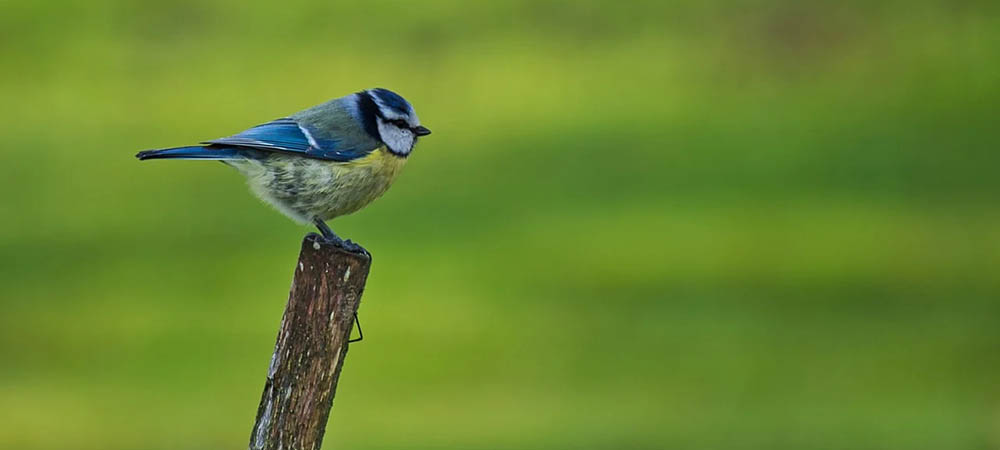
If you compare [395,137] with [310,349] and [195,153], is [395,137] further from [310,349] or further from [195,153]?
[310,349]

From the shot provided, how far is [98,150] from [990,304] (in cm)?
888

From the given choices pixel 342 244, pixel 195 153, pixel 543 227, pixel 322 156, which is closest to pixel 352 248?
pixel 342 244

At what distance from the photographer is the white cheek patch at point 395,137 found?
432 centimetres

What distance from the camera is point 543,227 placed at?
12438 mm

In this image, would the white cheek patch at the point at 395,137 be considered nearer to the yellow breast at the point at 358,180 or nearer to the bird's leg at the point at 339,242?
the yellow breast at the point at 358,180

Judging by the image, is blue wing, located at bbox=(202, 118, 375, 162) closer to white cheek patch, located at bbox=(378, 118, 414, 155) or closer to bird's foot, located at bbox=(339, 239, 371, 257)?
white cheek patch, located at bbox=(378, 118, 414, 155)

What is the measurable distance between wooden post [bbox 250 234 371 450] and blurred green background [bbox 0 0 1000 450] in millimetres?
5096

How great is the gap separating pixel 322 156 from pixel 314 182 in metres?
0.09

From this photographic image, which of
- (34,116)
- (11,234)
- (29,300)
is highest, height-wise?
(34,116)

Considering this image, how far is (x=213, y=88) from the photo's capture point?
47.1ft

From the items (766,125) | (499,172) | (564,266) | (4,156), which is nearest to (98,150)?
(4,156)

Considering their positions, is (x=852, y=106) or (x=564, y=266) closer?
(x=564, y=266)

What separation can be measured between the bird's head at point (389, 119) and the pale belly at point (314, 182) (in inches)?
2.2

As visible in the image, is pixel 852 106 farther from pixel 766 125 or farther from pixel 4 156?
pixel 4 156
